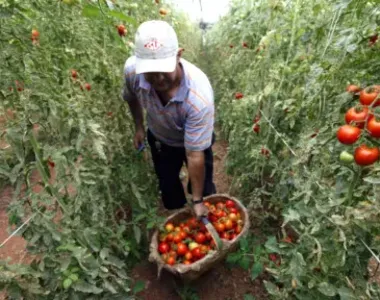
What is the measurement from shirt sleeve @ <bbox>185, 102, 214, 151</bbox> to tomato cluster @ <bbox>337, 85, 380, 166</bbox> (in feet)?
2.53

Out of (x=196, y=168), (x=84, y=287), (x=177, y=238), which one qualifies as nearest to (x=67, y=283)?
(x=84, y=287)

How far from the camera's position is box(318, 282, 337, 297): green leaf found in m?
1.06

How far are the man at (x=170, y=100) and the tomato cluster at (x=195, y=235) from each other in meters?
0.16

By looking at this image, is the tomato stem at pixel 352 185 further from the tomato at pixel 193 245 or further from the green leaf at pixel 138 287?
the green leaf at pixel 138 287

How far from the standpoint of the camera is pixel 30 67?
1094 mm

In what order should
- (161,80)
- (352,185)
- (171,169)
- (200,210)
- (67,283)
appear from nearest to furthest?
1. (352,185)
2. (67,283)
3. (161,80)
4. (200,210)
5. (171,169)

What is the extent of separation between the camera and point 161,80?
1.44m

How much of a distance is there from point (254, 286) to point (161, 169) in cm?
Answer: 95

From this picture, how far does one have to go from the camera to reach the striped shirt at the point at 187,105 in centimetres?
152

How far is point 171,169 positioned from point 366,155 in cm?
145

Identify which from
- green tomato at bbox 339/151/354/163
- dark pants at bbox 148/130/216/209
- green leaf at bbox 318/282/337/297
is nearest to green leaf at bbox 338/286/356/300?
green leaf at bbox 318/282/337/297

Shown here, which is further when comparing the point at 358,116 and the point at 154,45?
the point at 154,45

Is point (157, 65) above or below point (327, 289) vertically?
above

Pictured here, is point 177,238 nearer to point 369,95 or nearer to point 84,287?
point 84,287
